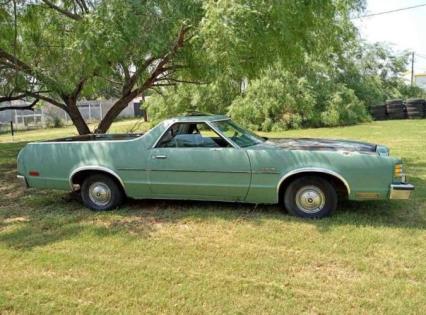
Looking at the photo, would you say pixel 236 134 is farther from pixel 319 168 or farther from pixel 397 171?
pixel 397 171

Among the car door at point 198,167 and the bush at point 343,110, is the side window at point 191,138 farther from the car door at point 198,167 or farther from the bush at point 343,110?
the bush at point 343,110

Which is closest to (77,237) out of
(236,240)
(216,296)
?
(236,240)

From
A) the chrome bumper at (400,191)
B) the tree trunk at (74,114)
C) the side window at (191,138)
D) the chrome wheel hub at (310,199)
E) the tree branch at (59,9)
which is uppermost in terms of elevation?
the tree branch at (59,9)

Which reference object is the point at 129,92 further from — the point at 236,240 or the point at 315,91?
the point at 315,91

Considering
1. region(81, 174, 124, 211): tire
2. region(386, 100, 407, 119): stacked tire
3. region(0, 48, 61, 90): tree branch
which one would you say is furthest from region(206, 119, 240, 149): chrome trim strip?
region(386, 100, 407, 119): stacked tire

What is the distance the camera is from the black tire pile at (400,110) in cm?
2528

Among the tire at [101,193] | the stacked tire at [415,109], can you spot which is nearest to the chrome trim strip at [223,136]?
the tire at [101,193]

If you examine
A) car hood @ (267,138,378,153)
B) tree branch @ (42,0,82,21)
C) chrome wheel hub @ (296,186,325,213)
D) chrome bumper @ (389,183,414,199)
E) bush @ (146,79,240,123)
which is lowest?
chrome wheel hub @ (296,186,325,213)

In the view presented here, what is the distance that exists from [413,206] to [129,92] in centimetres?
637

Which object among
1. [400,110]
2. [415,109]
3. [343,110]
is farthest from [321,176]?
[415,109]

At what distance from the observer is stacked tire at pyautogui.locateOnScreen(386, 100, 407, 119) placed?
2534 centimetres

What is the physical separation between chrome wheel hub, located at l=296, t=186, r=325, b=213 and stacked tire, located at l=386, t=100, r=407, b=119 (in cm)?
2185

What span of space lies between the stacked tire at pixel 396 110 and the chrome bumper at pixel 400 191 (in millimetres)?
21833

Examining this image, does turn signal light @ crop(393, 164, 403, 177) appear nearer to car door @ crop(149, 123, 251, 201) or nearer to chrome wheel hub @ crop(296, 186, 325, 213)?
chrome wheel hub @ crop(296, 186, 325, 213)
